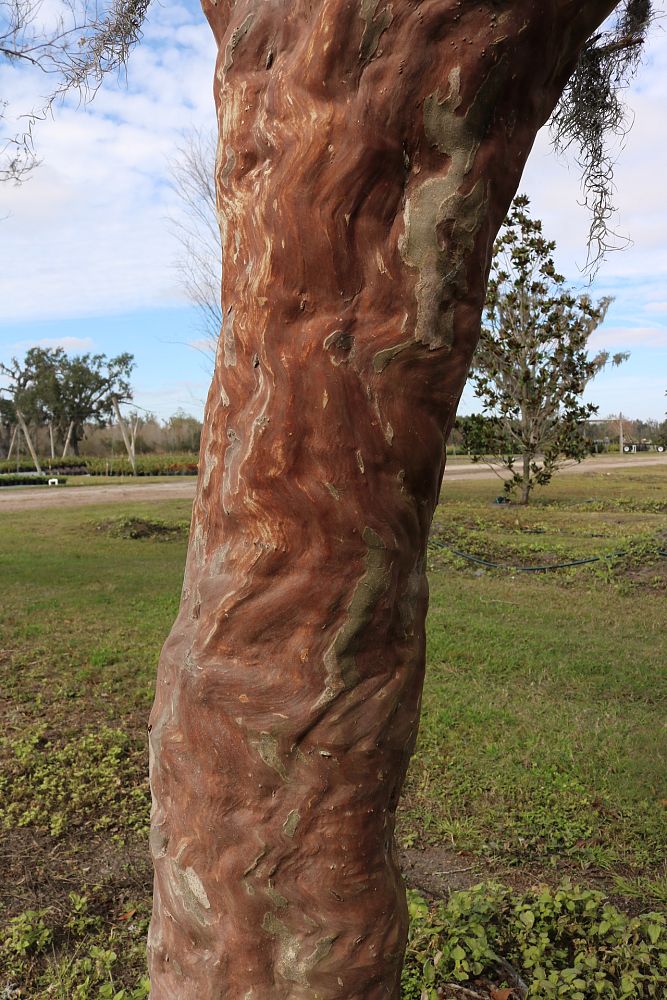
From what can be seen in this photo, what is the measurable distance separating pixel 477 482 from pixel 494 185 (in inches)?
871

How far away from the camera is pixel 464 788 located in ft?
13.3

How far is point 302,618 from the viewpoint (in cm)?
158

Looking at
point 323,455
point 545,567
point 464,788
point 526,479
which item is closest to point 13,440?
point 526,479

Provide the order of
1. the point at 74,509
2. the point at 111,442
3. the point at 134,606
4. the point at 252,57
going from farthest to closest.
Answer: the point at 111,442
the point at 74,509
the point at 134,606
the point at 252,57

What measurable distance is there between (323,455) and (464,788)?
3057 millimetres

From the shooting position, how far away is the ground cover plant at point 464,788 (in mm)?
2752

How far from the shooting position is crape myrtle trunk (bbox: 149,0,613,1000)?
1446 millimetres

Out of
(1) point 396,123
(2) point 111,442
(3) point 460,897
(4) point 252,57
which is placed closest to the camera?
(1) point 396,123

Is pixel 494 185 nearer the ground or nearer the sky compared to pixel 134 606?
nearer the sky

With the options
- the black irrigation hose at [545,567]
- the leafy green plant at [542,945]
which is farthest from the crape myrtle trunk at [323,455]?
the black irrigation hose at [545,567]

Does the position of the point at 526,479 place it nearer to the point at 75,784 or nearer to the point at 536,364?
the point at 536,364

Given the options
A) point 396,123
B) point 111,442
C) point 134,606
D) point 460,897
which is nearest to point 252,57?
point 396,123

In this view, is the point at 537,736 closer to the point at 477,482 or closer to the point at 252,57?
the point at 252,57

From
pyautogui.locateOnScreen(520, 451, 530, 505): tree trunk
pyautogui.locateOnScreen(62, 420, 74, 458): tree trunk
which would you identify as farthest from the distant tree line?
pyautogui.locateOnScreen(520, 451, 530, 505): tree trunk
